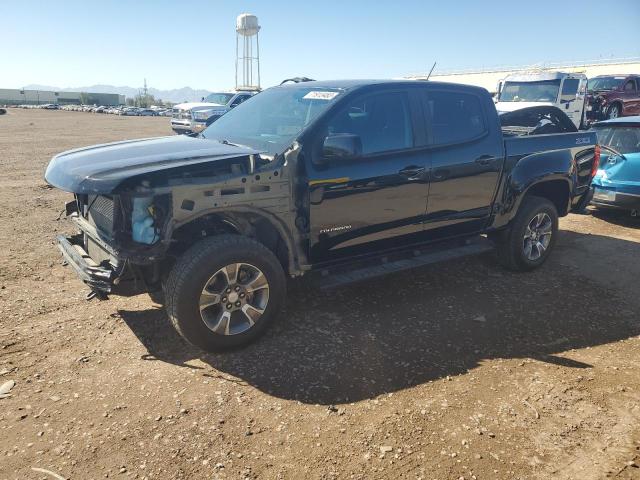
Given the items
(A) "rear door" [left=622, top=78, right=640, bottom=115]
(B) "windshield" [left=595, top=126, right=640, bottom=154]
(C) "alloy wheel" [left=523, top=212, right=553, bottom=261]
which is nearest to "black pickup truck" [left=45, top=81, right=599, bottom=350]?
(C) "alloy wheel" [left=523, top=212, right=553, bottom=261]

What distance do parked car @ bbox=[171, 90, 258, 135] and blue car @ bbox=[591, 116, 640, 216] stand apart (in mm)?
13164

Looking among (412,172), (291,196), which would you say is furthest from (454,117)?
(291,196)

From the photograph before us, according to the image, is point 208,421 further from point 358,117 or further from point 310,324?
point 358,117

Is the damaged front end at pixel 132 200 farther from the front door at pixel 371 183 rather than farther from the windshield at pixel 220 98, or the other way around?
the windshield at pixel 220 98

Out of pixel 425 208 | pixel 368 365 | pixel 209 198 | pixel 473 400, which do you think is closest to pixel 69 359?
pixel 209 198

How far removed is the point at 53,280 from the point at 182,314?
224 centimetres

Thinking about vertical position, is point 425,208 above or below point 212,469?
above

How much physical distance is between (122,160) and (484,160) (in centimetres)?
330

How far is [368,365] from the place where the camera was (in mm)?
3518

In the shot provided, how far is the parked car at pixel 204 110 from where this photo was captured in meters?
18.9

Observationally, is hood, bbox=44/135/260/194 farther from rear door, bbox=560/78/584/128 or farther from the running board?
rear door, bbox=560/78/584/128

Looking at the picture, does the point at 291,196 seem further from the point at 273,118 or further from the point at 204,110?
the point at 204,110

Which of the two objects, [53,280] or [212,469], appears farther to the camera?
[53,280]

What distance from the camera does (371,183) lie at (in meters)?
3.98
